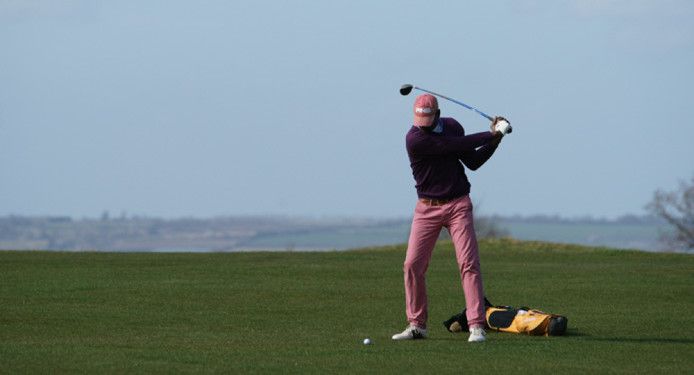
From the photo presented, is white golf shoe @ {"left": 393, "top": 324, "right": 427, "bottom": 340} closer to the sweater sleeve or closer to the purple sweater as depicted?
the purple sweater

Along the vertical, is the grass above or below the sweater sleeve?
below

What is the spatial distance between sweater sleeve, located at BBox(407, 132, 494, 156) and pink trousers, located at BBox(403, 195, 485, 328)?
561 mm

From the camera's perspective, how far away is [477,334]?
13281mm

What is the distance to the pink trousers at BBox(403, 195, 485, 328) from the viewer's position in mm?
13477

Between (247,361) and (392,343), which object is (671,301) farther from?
(247,361)

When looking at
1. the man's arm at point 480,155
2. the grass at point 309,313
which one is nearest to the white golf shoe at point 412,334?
the grass at point 309,313

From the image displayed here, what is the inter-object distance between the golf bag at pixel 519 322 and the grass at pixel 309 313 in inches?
6.7

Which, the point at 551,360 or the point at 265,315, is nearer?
the point at 551,360

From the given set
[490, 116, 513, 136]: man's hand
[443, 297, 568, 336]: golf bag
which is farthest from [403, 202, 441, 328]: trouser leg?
[490, 116, 513, 136]: man's hand

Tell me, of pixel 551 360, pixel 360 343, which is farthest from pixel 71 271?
pixel 551 360

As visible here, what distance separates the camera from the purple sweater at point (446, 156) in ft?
43.6

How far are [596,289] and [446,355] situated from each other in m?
7.80

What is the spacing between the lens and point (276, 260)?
83.4 ft

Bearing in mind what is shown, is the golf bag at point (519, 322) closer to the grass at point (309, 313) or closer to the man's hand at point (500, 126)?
the grass at point (309, 313)
